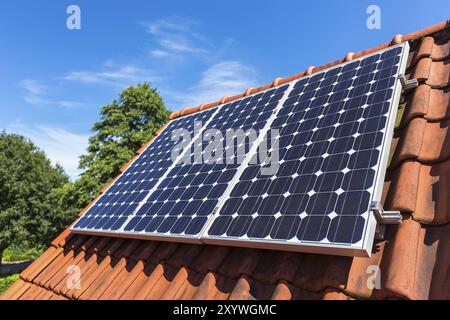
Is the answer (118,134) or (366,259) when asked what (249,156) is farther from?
(118,134)

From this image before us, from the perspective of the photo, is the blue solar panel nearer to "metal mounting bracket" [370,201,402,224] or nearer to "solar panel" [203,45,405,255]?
"solar panel" [203,45,405,255]

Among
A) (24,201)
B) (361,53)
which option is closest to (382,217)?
(361,53)

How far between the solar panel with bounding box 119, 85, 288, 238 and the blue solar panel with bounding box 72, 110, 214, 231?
45 centimetres

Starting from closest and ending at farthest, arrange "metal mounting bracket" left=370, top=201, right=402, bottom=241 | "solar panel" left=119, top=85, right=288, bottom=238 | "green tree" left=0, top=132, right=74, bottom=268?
"metal mounting bracket" left=370, top=201, right=402, bottom=241 < "solar panel" left=119, top=85, right=288, bottom=238 < "green tree" left=0, top=132, right=74, bottom=268

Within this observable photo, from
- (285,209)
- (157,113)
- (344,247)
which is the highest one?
(157,113)

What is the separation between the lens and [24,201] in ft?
117

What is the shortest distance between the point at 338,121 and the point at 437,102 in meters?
1.50

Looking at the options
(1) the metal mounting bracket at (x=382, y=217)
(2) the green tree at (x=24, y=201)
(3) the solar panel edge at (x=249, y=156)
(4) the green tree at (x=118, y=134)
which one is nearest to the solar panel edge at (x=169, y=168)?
(3) the solar panel edge at (x=249, y=156)

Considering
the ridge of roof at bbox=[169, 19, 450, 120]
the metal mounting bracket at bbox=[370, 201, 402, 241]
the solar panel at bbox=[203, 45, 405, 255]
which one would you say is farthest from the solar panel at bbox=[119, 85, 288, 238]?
the metal mounting bracket at bbox=[370, 201, 402, 241]

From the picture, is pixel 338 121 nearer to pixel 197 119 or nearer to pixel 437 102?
pixel 437 102

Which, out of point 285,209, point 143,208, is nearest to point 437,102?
point 285,209

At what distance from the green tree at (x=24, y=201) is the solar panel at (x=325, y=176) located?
3535cm

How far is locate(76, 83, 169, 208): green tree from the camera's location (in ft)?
82.7

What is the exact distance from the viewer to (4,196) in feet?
115
